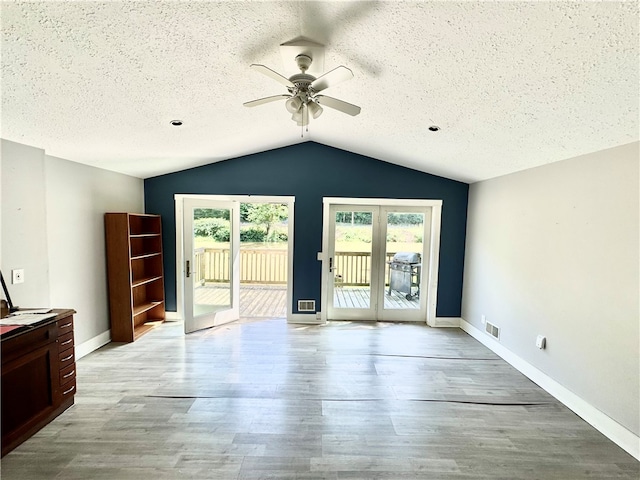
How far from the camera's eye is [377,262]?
15.5 ft

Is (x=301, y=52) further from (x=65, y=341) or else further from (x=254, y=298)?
(x=254, y=298)

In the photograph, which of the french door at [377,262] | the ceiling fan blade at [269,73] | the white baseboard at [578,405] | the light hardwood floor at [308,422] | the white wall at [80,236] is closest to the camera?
the ceiling fan blade at [269,73]

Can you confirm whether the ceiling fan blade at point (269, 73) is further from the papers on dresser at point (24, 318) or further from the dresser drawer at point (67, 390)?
the dresser drawer at point (67, 390)

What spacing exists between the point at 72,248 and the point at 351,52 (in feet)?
11.5

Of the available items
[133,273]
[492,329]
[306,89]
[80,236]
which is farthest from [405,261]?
[80,236]

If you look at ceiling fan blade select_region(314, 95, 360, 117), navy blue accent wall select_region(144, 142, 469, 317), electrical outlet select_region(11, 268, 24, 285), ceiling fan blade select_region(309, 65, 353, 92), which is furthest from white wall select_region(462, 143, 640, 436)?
electrical outlet select_region(11, 268, 24, 285)

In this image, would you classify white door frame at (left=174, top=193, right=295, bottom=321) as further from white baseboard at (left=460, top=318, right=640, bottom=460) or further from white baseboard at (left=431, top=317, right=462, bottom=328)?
white baseboard at (left=460, top=318, right=640, bottom=460)

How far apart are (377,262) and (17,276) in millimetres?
4206

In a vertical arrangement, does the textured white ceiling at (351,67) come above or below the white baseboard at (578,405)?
above

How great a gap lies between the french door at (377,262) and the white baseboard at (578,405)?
1.39 metres

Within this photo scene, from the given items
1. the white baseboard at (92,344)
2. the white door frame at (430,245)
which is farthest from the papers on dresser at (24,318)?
the white door frame at (430,245)

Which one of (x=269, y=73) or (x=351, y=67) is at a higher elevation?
(x=351, y=67)

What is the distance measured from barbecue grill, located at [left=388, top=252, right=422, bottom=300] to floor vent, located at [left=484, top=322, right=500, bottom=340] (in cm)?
111

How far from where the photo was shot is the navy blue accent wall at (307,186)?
443 cm
